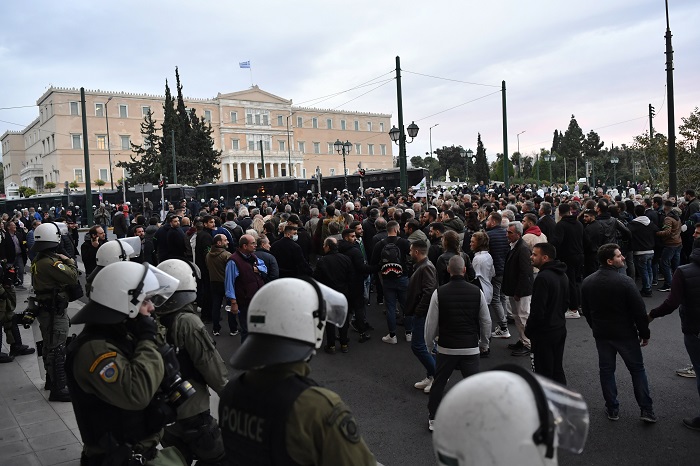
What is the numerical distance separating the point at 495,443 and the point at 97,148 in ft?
293

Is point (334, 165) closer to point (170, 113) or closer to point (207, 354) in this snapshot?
point (170, 113)

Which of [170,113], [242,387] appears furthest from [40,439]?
[170,113]

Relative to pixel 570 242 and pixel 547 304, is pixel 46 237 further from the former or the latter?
pixel 570 242

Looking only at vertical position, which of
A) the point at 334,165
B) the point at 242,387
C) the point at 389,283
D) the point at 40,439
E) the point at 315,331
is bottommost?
the point at 40,439

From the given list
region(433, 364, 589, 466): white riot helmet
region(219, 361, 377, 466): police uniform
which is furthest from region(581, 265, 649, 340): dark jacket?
region(433, 364, 589, 466): white riot helmet

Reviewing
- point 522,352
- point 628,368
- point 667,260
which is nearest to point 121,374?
point 628,368

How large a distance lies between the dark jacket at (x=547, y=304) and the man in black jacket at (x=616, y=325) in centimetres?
26

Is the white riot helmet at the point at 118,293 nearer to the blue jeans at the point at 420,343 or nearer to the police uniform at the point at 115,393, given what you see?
the police uniform at the point at 115,393

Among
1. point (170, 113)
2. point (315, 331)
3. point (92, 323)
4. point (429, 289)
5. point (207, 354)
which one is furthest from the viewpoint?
point (170, 113)

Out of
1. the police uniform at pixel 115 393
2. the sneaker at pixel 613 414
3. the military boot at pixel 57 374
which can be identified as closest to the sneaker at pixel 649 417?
the sneaker at pixel 613 414

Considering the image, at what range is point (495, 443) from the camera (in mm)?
1336

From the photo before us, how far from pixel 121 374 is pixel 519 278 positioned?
5848 millimetres

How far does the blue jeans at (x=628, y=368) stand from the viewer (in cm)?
511

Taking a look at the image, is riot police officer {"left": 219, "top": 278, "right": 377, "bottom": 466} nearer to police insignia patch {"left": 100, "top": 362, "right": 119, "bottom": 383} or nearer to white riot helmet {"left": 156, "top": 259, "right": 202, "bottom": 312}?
police insignia patch {"left": 100, "top": 362, "right": 119, "bottom": 383}
